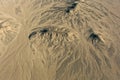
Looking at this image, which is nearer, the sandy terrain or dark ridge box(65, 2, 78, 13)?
the sandy terrain

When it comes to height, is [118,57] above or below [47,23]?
below

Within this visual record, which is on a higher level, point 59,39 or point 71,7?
point 71,7

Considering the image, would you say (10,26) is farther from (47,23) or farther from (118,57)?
(118,57)

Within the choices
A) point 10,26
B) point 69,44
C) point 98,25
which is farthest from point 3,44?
point 98,25

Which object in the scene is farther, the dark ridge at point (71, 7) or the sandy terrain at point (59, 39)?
the dark ridge at point (71, 7)

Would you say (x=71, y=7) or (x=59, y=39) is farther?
(x=71, y=7)

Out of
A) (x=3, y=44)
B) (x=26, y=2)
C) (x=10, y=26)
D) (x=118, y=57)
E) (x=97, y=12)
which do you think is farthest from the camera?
(x=26, y=2)

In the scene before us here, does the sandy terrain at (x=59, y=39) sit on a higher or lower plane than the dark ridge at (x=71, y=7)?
lower

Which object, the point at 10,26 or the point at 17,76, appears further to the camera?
the point at 10,26
